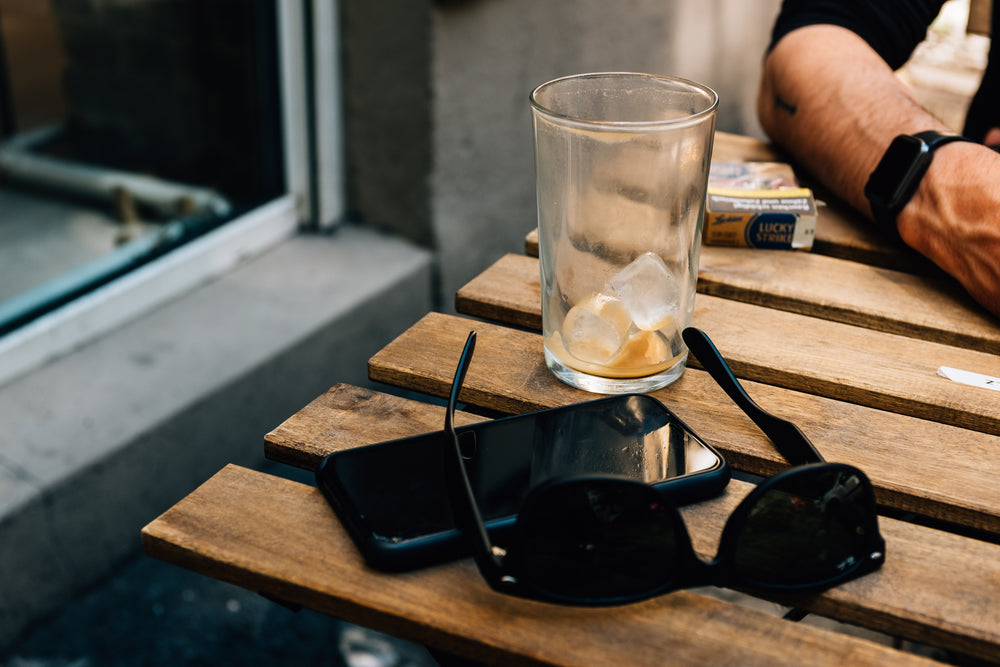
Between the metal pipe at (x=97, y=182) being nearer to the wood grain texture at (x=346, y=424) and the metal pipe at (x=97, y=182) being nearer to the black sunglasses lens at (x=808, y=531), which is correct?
the wood grain texture at (x=346, y=424)

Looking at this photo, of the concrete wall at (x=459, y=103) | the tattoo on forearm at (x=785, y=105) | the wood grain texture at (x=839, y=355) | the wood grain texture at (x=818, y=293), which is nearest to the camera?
the wood grain texture at (x=839, y=355)

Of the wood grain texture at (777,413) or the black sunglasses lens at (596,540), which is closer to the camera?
the black sunglasses lens at (596,540)

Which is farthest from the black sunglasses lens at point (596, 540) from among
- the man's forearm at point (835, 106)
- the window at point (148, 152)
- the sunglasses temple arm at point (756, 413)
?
the window at point (148, 152)

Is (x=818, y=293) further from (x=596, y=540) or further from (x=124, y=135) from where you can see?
(x=124, y=135)

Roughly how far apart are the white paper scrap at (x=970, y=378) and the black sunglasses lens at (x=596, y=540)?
396mm

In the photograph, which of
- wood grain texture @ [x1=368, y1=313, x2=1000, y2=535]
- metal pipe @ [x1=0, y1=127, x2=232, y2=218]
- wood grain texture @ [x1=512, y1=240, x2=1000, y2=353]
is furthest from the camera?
metal pipe @ [x1=0, y1=127, x2=232, y2=218]

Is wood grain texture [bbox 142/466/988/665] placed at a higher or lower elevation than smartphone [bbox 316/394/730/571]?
lower

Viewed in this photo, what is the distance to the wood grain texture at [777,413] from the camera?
62 centimetres

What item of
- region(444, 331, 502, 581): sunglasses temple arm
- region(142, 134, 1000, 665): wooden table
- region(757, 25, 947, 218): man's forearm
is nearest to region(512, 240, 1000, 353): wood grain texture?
region(142, 134, 1000, 665): wooden table

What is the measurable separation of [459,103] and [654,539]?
158cm

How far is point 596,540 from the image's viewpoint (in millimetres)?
499

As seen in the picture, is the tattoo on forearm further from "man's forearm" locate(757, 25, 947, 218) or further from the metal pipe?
the metal pipe

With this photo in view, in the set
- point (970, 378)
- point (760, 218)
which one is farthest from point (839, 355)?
point (760, 218)

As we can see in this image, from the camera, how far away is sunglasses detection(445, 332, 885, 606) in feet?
1.60
